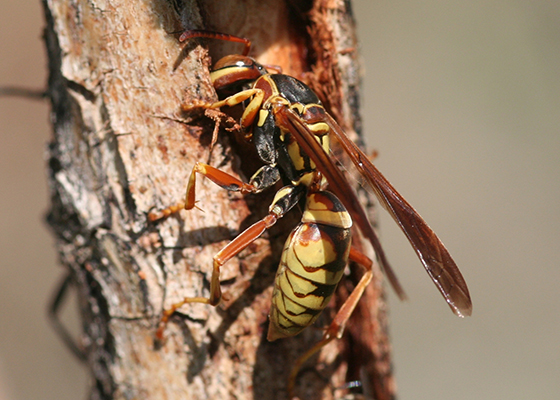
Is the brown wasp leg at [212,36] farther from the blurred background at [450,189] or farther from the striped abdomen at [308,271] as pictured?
the blurred background at [450,189]

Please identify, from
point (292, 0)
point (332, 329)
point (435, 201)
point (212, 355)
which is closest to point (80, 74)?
point (292, 0)

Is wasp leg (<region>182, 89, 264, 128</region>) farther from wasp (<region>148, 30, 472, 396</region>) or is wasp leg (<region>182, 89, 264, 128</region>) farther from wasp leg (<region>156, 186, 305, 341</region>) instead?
wasp leg (<region>156, 186, 305, 341</region>)

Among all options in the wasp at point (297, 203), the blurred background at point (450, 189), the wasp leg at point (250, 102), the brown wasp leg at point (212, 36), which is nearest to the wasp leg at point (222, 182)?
the wasp at point (297, 203)

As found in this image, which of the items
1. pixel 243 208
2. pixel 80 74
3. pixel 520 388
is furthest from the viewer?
pixel 520 388

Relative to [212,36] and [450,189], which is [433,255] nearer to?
[212,36]

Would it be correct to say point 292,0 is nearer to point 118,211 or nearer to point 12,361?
point 118,211

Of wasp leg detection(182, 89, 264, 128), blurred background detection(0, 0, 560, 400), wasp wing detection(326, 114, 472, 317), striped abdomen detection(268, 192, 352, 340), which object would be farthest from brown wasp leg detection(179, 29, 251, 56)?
blurred background detection(0, 0, 560, 400)

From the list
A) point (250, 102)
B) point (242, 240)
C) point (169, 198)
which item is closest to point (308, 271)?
point (242, 240)
